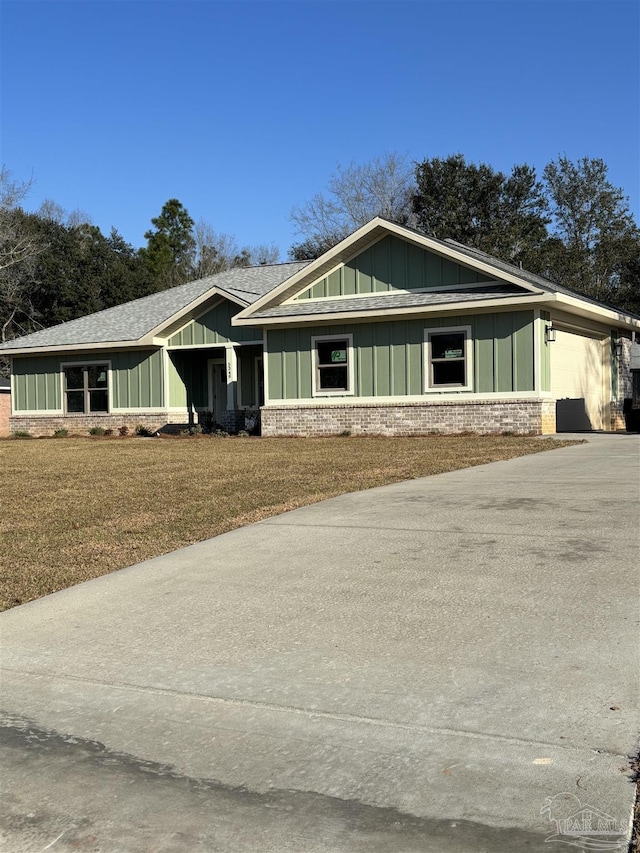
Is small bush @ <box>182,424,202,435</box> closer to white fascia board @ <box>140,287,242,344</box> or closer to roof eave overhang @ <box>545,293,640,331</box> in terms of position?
white fascia board @ <box>140,287,242,344</box>

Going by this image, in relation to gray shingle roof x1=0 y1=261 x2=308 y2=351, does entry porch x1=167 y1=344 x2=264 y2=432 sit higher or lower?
lower

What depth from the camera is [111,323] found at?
29391 mm

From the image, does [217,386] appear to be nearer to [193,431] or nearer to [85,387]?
[193,431]

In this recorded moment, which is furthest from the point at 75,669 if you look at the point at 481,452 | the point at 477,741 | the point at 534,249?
the point at 534,249

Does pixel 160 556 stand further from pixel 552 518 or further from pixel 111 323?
pixel 111 323

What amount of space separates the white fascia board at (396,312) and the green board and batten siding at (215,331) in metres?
2.01

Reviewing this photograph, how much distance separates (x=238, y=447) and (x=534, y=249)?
113 ft

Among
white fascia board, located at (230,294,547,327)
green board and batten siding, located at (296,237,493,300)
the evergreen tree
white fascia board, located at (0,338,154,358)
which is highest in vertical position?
the evergreen tree

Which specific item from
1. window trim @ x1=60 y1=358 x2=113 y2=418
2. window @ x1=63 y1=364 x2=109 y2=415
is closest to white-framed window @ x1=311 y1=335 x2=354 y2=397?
window trim @ x1=60 y1=358 x2=113 y2=418

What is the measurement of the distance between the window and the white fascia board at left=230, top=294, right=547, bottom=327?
7.09 meters

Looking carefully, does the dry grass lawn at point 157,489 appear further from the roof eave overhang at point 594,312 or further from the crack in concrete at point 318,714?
the roof eave overhang at point 594,312

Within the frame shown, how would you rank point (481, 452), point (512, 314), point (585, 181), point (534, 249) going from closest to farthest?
1. point (481, 452)
2. point (512, 314)
3. point (534, 249)
4. point (585, 181)

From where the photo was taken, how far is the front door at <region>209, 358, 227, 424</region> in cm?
2736

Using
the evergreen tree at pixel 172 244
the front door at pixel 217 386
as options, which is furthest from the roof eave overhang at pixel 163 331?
the evergreen tree at pixel 172 244
